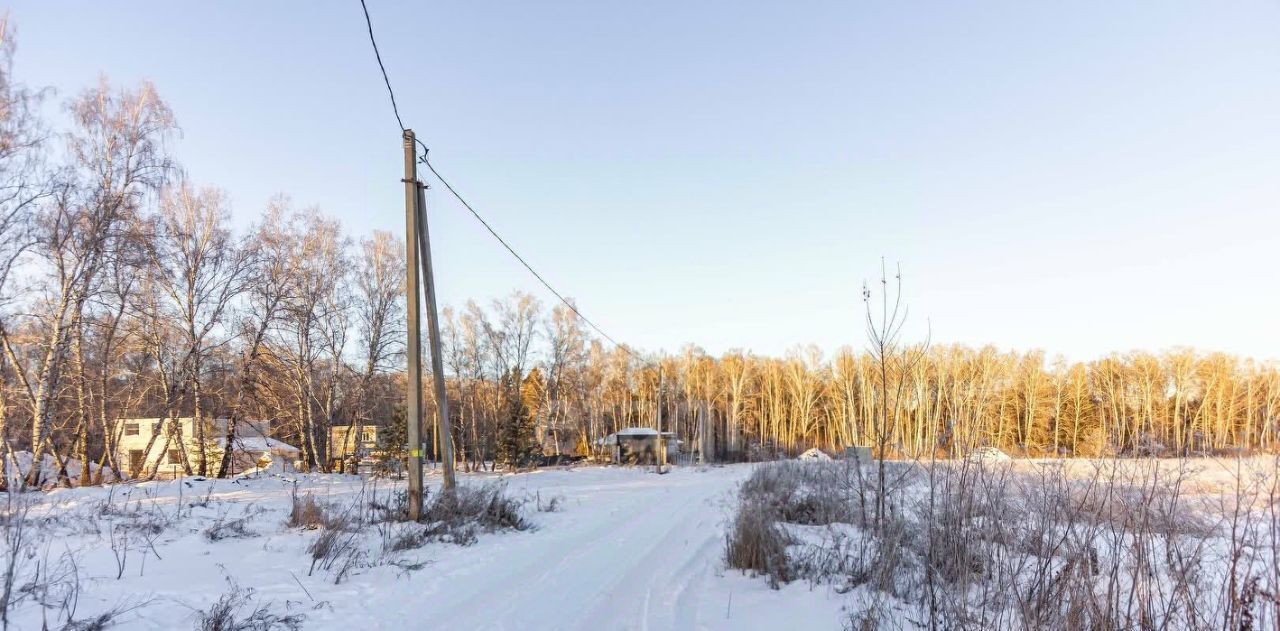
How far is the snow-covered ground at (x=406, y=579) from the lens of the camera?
4770 millimetres

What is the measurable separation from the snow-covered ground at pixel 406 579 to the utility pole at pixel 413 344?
1.04 metres

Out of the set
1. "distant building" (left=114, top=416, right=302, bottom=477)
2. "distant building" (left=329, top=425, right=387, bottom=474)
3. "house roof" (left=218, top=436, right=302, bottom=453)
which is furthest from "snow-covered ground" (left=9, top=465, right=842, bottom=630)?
"house roof" (left=218, top=436, right=302, bottom=453)

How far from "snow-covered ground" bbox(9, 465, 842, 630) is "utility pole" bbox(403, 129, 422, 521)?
1042mm

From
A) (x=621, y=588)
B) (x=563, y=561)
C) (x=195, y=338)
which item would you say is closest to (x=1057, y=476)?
(x=621, y=588)

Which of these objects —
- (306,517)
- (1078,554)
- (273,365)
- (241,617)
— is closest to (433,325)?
(306,517)

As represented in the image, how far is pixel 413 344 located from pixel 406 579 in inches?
165

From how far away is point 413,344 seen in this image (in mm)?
9516

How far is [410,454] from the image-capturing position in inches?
359

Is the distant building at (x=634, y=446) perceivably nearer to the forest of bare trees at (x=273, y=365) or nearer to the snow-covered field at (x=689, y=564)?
the forest of bare trees at (x=273, y=365)

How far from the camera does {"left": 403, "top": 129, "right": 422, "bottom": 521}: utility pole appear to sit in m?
9.09

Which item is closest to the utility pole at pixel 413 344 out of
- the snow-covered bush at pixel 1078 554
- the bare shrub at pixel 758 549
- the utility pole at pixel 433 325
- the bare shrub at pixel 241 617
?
the utility pole at pixel 433 325

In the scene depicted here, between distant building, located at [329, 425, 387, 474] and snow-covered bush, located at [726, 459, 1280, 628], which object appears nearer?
snow-covered bush, located at [726, 459, 1280, 628]

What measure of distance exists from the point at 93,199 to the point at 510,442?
22.9 metres

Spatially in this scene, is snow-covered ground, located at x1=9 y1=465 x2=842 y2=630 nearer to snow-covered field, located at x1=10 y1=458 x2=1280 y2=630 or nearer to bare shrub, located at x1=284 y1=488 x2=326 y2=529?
snow-covered field, located at x1=10 y1=458 x2=1280 y2=630
